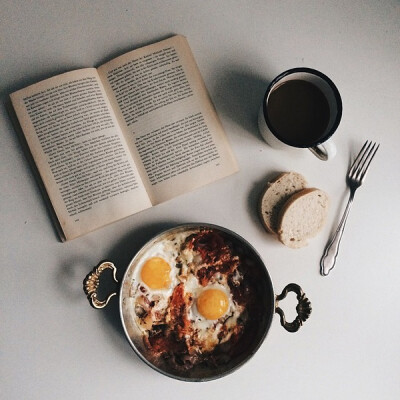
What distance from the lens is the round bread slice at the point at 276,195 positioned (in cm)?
138

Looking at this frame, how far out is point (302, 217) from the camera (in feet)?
4.49

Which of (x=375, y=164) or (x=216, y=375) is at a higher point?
(x=375, y=164)

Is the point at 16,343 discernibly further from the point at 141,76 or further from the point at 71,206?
the point at 141,76

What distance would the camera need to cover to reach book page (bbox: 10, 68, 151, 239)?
1330mm

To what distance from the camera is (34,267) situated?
53.1 inches

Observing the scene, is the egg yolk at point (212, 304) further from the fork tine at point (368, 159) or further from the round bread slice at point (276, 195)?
the fork tine at point (368, 159)

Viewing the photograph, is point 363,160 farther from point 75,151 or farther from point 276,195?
point 75,151

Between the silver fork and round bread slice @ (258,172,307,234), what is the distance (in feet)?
0.51

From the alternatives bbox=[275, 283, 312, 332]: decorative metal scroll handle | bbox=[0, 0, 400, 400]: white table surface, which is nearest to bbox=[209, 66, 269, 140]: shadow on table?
bbox=[0, 0, 400, 400]: white table surface

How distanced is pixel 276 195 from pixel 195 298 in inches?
15.0

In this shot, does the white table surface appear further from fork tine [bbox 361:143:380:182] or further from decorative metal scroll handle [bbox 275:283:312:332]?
decorative metal scroll handle [bbox 275:283:312:332]

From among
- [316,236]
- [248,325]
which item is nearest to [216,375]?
[248,325]

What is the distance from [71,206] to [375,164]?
3.04 ft

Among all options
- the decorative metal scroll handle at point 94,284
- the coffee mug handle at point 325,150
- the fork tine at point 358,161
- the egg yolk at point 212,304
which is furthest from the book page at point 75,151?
the fork tine at point 358,161
